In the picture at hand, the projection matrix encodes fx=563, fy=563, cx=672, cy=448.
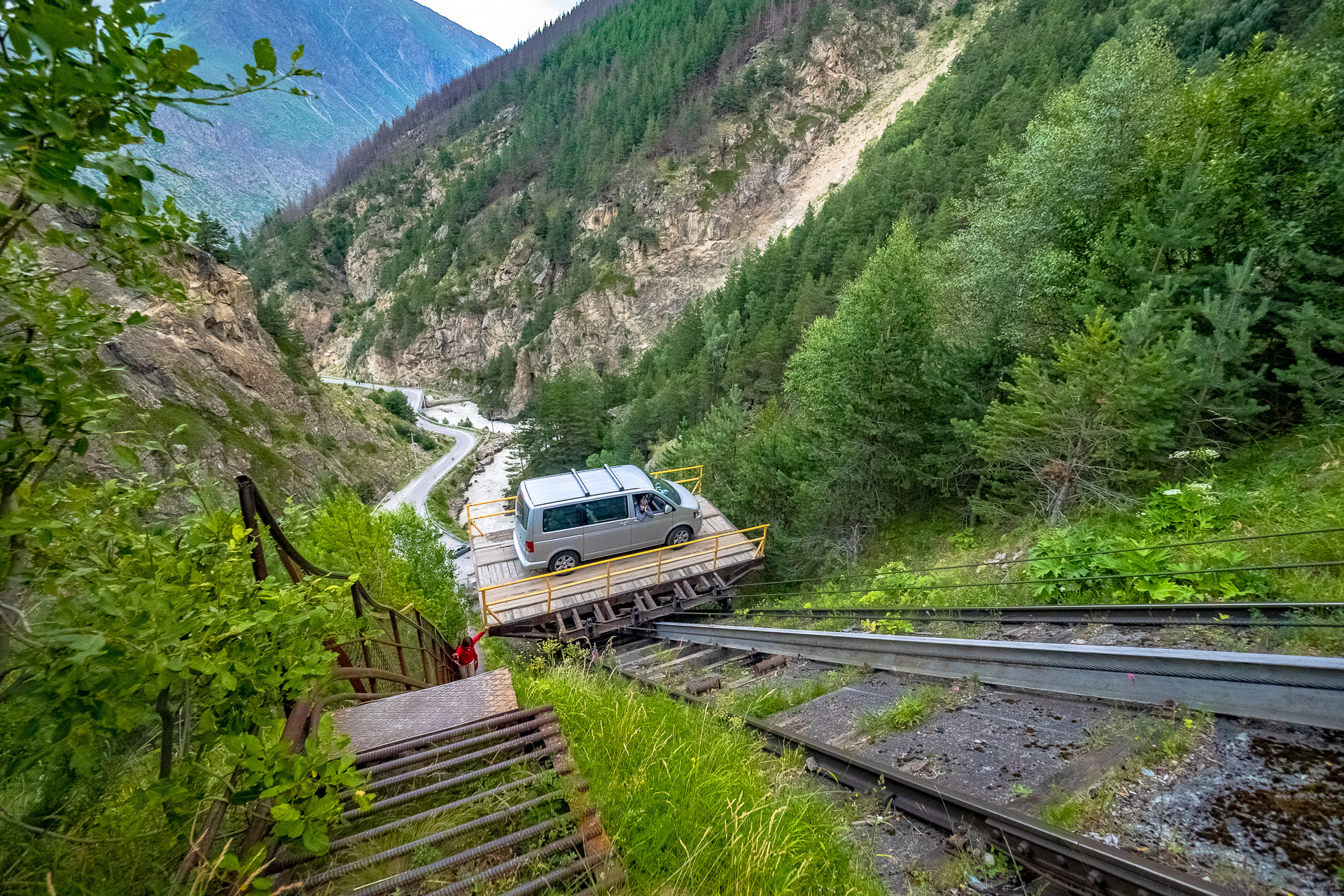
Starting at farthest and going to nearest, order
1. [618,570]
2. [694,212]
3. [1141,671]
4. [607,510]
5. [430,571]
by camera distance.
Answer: [694,212], [430,571], [618,570], [607,510], [1141,671]

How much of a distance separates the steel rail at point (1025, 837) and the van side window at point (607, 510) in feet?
23.6

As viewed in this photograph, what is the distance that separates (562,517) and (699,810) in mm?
8295

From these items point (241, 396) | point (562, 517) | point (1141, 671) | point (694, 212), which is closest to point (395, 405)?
point (241, 396)

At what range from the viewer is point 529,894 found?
2.19 m

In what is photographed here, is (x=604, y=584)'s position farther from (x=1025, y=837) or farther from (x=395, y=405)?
(x=395, y=405)

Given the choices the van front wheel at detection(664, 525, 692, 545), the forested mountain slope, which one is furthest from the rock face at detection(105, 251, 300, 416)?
the forested mountain slope

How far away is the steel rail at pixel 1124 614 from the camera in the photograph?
4434 millimetres

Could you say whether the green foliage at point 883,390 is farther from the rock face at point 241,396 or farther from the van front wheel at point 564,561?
the rock face at point 241,396

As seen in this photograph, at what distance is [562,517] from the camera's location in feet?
35.3

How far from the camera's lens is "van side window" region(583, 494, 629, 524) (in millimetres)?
10977

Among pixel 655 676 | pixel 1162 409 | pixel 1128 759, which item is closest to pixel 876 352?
pixel 1162 409

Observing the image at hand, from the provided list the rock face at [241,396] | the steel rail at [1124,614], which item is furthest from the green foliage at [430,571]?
the rock face at [241,396]

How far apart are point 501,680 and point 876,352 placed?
11300 mm

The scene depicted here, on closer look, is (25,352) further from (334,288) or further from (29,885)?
(334,288)
